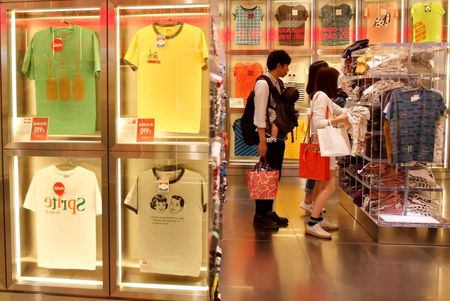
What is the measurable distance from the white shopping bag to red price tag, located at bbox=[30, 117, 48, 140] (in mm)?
2301

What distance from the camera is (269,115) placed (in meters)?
4.37

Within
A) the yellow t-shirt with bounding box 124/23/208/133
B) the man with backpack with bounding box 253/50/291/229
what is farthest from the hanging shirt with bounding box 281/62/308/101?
the yellow t-shirt with bounding box 124/23/208/133

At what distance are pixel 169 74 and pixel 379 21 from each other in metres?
6.04

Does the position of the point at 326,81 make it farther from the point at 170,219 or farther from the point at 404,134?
the point at 170,219

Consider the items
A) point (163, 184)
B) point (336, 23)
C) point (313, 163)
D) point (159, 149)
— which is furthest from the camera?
point (336, 23)

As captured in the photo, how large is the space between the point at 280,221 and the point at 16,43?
298 centimetres

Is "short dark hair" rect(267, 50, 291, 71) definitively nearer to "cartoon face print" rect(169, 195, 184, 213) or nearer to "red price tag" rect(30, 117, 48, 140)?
"cartoon face print" rect(169, 195, 184, 213)

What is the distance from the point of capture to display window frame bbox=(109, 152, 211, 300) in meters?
2.44

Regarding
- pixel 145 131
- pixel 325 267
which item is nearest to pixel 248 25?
pixel 325 267

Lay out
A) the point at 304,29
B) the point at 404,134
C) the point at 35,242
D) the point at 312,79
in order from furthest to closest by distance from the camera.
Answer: the point at 304,29 < the point at 312,79 < the point at 404,134 < the point at 35,242

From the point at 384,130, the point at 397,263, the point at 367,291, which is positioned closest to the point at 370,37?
the point at 384,130

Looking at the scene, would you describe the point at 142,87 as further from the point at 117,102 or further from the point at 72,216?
the point at 72,216

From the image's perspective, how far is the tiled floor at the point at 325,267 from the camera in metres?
3.07

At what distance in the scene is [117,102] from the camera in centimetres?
244
